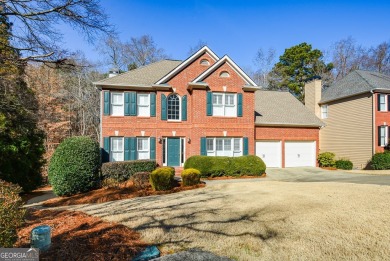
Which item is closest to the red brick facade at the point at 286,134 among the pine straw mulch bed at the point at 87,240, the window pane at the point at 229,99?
the window pane at the point at 229,99

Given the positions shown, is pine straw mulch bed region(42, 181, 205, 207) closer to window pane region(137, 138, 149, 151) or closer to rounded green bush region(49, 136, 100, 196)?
rounded green bush region(49, 136, 100, 196)

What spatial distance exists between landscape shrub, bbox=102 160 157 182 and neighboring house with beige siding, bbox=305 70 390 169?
1750 centimetres

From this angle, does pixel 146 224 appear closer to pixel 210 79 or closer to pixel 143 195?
pixel 143 195

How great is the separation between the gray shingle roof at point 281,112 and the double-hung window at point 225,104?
2.79 meters

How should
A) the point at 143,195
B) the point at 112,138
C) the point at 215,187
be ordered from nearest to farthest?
the point at 143,195 → the point at 215,187 → the point at 112,138

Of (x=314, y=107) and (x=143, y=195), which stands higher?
(x=314, y=107)

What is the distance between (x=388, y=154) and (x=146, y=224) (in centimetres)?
2048

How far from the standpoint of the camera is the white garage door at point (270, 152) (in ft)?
63.3

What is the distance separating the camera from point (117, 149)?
16391 mm

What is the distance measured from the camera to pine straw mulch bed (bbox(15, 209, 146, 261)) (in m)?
4.37

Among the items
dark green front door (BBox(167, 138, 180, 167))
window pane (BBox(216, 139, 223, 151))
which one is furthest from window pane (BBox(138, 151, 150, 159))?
window pane (BBox(216, 139, 223, 151))

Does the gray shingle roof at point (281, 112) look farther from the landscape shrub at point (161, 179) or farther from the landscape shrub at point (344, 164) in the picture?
the landscape shrub at point (161, 179)

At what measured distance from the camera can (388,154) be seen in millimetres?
18609

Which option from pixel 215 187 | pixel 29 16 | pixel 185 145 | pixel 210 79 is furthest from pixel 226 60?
pixel 29 16
